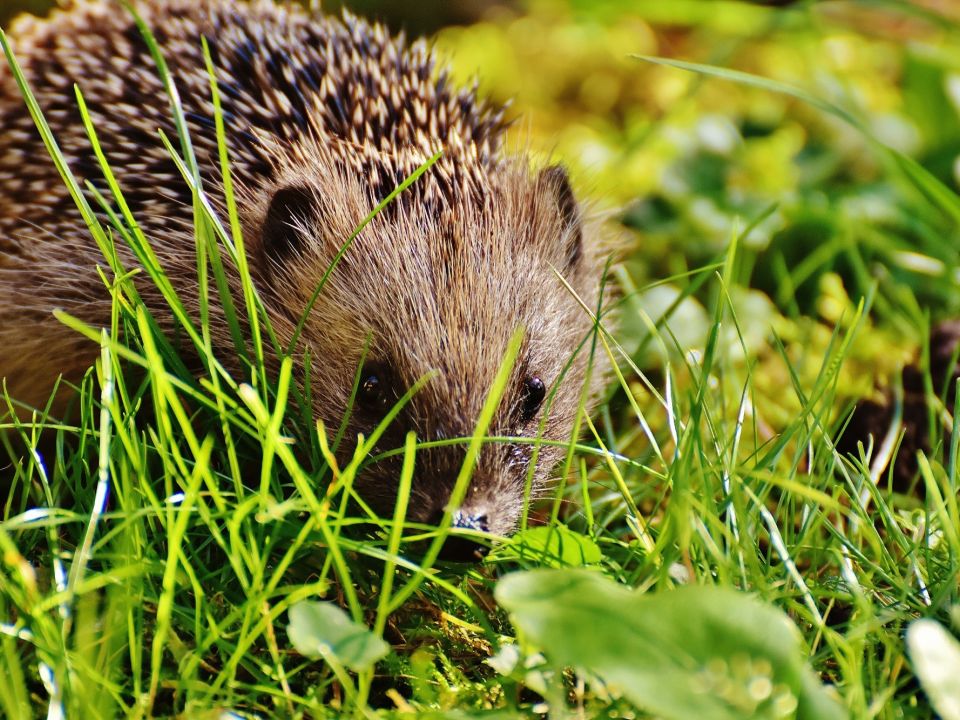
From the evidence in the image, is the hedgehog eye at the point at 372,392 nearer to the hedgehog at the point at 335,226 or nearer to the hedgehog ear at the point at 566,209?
the hedgehog at the point at 335,226

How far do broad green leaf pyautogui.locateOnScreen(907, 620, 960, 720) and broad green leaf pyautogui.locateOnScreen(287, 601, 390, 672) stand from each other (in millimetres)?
946

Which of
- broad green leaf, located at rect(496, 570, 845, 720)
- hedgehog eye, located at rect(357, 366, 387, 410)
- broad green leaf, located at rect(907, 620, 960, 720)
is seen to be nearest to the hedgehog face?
hedgehog eye, located at rect(357, 366, 387, 410)

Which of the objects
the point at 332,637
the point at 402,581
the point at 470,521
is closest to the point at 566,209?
the point at 470,521

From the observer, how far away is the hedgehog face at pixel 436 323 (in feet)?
8.31

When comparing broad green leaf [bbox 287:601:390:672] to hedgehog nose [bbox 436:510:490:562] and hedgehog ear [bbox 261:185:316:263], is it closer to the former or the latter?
hedgehog nose [bbox 436:510:490:562]

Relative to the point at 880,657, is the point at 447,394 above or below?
above

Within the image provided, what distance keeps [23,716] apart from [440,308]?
56.6 inches

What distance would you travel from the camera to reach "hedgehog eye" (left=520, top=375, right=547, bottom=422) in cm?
280

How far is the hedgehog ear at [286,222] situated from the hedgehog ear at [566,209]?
2.59 feet

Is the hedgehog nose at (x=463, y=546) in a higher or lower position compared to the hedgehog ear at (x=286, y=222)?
lower

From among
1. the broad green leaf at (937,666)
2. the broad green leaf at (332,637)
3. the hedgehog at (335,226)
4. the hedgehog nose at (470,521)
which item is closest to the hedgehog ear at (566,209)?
the hedgehog at (335,226)

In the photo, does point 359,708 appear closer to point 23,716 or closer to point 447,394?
point 23,716

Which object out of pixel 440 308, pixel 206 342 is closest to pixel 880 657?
pixel 440 308

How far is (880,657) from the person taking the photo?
214 centimetres
